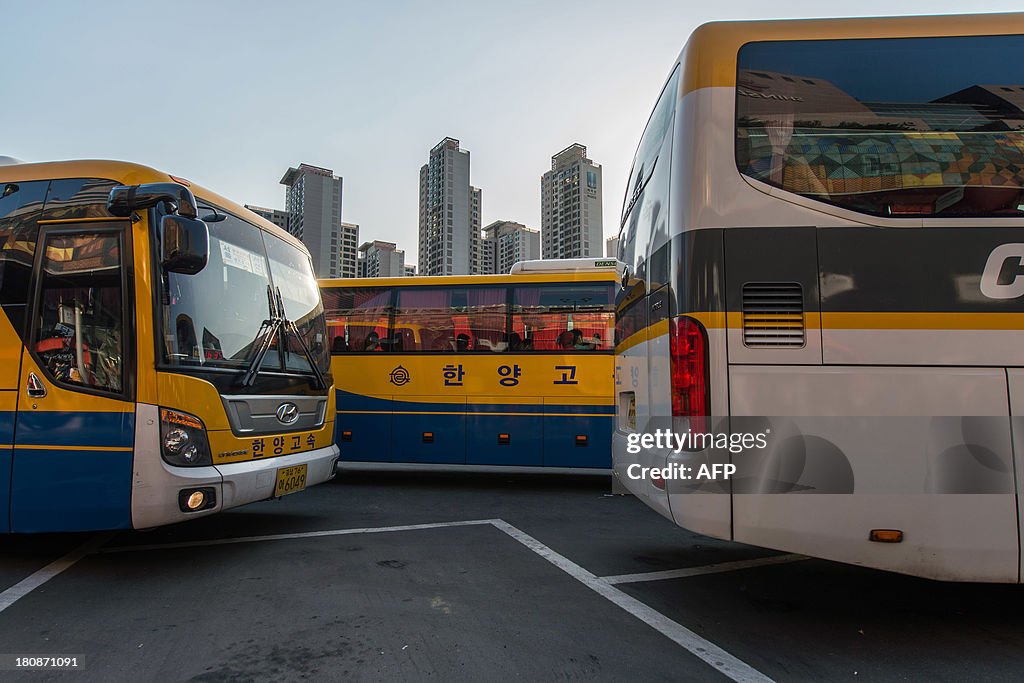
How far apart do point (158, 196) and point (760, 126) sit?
3.95 meters

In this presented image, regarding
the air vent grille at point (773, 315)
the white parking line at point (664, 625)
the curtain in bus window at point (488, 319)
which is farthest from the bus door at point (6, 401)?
the curtain in bus window at point (488, 319)

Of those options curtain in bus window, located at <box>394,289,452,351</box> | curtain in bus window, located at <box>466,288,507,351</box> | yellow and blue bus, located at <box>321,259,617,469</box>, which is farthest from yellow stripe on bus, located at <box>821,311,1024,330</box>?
curtain in bus window, located at <box>394,289,452,351</box>

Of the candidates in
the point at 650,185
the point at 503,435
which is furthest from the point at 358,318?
the point at 650,185

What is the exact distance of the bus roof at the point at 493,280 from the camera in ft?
27.6

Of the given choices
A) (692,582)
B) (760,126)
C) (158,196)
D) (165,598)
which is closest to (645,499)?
(692,582)

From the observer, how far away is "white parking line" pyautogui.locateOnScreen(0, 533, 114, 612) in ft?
12.5

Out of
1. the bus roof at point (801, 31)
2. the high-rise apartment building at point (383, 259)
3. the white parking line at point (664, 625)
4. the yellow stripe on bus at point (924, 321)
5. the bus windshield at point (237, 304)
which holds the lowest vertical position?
the white parking line at point (664, 625)

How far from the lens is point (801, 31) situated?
345 centimetres

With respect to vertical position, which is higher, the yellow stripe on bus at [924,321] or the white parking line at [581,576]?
the yellow stripe on bus at [924,321]

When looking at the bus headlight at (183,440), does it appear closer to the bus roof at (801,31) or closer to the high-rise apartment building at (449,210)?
the bus roof at (801,31)

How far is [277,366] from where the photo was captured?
516 centimetres

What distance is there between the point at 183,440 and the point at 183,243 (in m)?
1.37

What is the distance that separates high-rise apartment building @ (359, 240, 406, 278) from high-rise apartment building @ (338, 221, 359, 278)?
4.66 ft

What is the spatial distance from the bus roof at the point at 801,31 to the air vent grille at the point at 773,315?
120 centimetres
